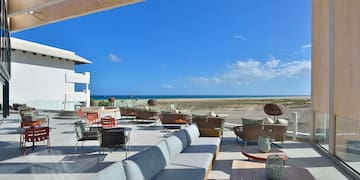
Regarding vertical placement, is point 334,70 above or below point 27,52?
below

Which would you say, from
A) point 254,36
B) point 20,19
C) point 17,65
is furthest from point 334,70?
point 254,36

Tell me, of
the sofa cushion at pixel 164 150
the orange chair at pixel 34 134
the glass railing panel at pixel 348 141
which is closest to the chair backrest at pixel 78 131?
the orange chair at pixel 34 134

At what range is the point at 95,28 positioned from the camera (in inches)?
1999

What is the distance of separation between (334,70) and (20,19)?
10437 millimetres

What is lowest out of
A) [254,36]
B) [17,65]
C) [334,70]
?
[334,70]

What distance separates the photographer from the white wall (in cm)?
2131

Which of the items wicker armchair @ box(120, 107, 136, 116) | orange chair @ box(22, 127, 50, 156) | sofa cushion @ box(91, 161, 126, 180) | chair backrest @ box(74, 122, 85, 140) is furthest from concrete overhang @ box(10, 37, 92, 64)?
sofa cushion @ box(91, 161, 126, 180)

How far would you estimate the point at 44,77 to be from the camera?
80.2 feet

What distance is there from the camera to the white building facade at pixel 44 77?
21.4 meters

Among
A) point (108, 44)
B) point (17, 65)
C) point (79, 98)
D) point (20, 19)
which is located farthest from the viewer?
point (108, 44)

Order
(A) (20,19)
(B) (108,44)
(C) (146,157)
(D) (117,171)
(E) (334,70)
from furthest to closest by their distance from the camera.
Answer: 1. (B) (108,44)
2. (A) (20,19)
3. (E) (334,70)
4. (C) (146,157)
5. (D) (117,171)

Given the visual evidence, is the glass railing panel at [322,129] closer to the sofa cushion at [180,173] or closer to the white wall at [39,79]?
the sofa cushion at [180,173]

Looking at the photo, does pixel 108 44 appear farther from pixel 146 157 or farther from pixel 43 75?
pixel 146 157

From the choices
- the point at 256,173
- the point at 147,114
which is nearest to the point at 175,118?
the point at 147,114
